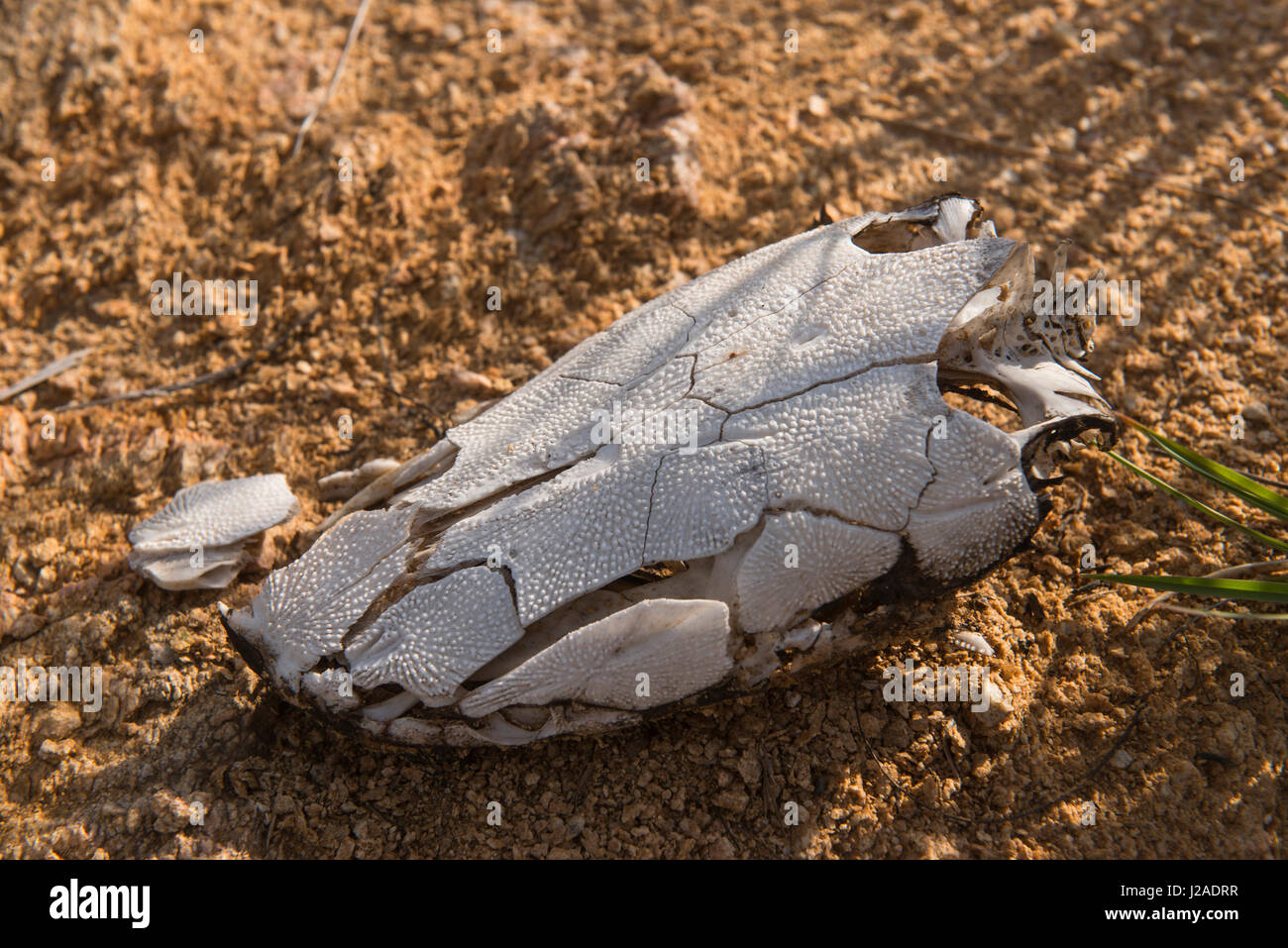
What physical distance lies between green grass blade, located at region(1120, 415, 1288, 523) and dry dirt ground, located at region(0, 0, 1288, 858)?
33 centimetres

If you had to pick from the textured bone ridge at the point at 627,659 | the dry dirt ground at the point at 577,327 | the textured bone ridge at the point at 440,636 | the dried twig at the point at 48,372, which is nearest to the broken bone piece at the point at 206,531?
the dry dirt ground at the point at 577,327

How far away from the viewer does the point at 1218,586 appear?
2500 millimetres

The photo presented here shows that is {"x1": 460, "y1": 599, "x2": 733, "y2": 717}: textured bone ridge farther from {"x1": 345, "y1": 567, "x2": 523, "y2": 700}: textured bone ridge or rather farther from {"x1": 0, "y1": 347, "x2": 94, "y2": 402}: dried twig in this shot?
{"x1": 0, "y1": 347, "x2": 94, "y2": 402}: dried twig

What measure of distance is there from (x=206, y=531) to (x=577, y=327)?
1552mm

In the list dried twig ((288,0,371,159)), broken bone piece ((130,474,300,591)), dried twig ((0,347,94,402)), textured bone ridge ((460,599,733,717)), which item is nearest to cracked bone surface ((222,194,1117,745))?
textured bone ridge ((460,599,733,717))

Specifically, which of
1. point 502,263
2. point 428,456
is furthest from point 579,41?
point 428,456

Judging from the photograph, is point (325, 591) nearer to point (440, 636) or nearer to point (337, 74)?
point (440, 636)

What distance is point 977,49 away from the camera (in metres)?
4.32

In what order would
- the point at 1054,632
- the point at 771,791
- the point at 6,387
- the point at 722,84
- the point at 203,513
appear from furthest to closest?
1. the point at 722,84
2. the point at 6,387
3. the point at 203,513
4. the point at 1054,632
5. the point at 771,791

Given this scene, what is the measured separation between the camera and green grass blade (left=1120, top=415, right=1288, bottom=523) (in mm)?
2650

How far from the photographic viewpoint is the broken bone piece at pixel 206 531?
2947 mm

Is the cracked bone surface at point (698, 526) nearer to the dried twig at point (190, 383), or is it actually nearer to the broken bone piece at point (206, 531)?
the broken bone piece at point (206, 531)

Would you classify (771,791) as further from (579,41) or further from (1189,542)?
(579,41)

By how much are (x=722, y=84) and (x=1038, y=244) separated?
163cm
